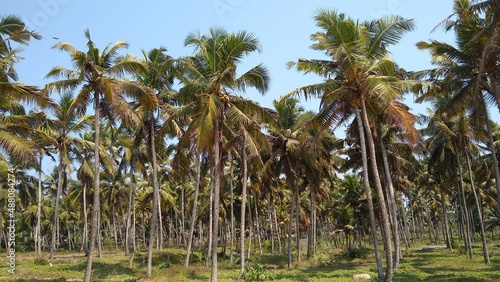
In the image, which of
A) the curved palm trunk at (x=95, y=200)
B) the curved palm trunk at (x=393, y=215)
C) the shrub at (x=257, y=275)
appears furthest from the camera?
the curved palm trunk at (x=393, y=215)

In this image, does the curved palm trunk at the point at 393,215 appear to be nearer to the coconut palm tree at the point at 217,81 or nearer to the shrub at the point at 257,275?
the shrub at the point at 257,275

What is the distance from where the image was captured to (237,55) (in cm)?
1702

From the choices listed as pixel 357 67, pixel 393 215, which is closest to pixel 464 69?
pixel 357 67

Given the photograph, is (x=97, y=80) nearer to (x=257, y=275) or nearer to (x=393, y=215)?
(x=257, y=275)

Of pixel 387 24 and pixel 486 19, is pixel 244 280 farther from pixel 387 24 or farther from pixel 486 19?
pixel 486 19

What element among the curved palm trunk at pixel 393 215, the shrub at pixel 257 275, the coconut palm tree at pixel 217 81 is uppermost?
the coconut palm tree at pixel 217 81

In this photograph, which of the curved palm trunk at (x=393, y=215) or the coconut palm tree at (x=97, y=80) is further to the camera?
the curved palm trunk at (x=393, y=215)

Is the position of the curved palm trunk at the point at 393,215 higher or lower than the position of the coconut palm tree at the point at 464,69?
lower

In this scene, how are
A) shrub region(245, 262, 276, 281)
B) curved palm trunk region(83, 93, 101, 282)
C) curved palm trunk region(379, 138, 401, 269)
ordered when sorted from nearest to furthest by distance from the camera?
1. curved palm trunk region(83, 93, 101, 282)
2. shrub region(245, 262, 276, 281)
3. curved palm trunk region(379, 138, 401, 269)

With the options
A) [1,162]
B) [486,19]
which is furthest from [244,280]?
[486,19]

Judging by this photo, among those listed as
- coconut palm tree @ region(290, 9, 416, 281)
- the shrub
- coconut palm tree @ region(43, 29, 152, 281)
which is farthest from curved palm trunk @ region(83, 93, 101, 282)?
coconut palm tree @ region(290, 9, 416, 281)

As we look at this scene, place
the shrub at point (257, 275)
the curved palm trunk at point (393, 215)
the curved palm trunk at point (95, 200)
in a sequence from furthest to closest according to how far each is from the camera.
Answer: the curved palm trunk at point (393, 215) < the shrub at point (257, 275) < the curved palm trunk at point (95, 200)

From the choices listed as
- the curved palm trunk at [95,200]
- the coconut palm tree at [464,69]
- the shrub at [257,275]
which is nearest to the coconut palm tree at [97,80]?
the curved palm trunk at [95,200]

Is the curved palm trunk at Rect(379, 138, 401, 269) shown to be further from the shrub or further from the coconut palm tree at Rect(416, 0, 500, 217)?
the shrub
